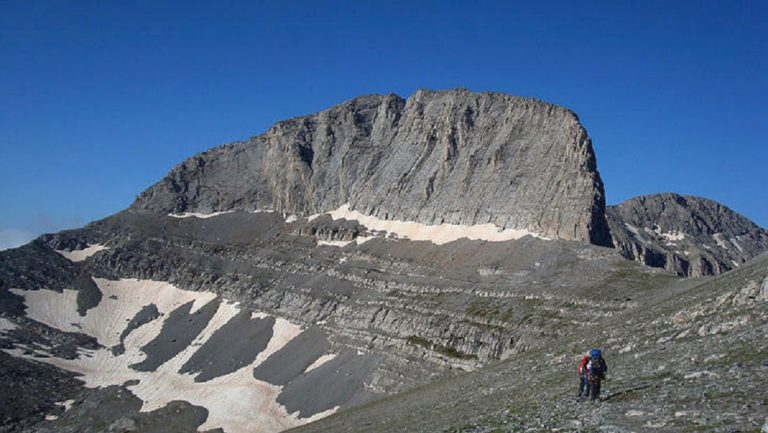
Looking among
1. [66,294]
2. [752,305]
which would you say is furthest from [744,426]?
[66,294]

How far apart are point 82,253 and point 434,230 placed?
3981 inches

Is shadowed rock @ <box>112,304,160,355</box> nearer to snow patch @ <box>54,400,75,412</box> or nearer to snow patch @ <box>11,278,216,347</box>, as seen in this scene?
snow patch @ <box>11,278,216,347</box>

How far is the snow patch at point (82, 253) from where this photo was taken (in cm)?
19150

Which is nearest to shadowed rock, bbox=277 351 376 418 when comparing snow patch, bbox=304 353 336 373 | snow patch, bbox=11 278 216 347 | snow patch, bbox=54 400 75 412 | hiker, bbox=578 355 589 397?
snow patch, bbox=304 353 336 373

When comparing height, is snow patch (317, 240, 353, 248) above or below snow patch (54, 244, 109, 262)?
above

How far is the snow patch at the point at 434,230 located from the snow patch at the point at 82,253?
223ft

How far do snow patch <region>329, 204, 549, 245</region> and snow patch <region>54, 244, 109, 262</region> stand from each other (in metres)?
67.9

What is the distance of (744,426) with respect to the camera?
2055 centimetres

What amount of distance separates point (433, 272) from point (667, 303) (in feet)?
258

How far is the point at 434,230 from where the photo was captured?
164 meters

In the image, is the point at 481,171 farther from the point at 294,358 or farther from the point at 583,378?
the point at 583,378

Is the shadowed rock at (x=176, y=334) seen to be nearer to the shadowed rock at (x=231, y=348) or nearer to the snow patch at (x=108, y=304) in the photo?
the snow patch at (x=108, y=304)

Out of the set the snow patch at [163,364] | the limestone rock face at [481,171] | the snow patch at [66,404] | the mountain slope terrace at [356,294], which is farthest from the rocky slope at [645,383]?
the snow patch at [66,404]

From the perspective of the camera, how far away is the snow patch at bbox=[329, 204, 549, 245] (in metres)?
147
